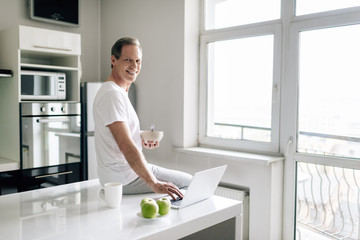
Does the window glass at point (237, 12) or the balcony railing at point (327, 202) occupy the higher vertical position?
the window glass at point (237, 12)

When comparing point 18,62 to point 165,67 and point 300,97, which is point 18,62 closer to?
point 165,67

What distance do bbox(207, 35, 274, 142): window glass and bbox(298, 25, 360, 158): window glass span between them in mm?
306

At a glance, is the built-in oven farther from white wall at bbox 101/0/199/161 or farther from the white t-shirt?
the white t-shirt

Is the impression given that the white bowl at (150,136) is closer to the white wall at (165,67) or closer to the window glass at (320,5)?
the white wall at (165,67)

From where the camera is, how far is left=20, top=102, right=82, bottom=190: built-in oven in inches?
115

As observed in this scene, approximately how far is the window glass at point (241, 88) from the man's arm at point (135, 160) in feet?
4.92

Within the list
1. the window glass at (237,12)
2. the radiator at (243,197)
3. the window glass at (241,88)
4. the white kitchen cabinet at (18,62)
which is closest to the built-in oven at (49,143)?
the white kitchen cabinet at (18,62)

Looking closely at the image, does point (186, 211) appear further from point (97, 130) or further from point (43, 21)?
point (43, 21)

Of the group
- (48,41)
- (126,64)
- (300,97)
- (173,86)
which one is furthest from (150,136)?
(48,41)

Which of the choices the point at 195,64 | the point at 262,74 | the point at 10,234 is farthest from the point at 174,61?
the point at 10,234

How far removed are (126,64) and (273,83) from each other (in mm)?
1434

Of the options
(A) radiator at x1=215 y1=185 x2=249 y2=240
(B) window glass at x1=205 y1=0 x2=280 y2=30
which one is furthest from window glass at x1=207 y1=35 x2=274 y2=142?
(A) radiator at x1=215 y1=185 x2=249 y2=240

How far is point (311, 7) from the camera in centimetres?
252

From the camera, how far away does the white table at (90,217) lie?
119 cm
